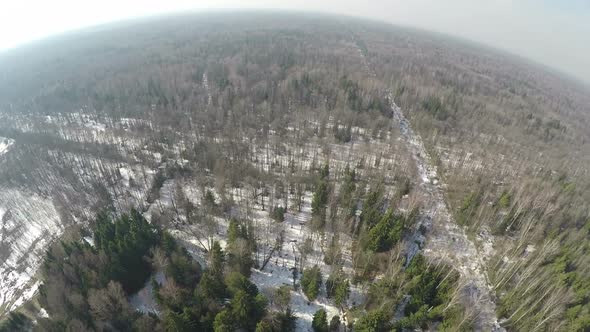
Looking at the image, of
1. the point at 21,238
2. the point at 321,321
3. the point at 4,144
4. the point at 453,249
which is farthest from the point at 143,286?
the point at 4,144

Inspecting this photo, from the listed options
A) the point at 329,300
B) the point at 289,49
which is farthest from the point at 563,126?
the point at 289,49

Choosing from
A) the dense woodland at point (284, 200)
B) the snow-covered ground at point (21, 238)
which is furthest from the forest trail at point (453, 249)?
the snow-covered ground at point (21, 238)

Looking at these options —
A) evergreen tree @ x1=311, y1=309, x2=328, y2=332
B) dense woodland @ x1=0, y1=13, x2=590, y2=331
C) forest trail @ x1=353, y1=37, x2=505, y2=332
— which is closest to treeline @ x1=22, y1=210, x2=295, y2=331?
dense woodland @ x1=0, y1=13, x2=590, y2=331

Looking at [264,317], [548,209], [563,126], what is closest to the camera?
[264,317]

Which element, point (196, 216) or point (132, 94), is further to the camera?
point (132, 94)

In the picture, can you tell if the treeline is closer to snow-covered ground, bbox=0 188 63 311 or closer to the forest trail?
snow-covered ground, bbox=0 188 63 311

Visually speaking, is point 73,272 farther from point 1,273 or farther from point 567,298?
point 567,298
